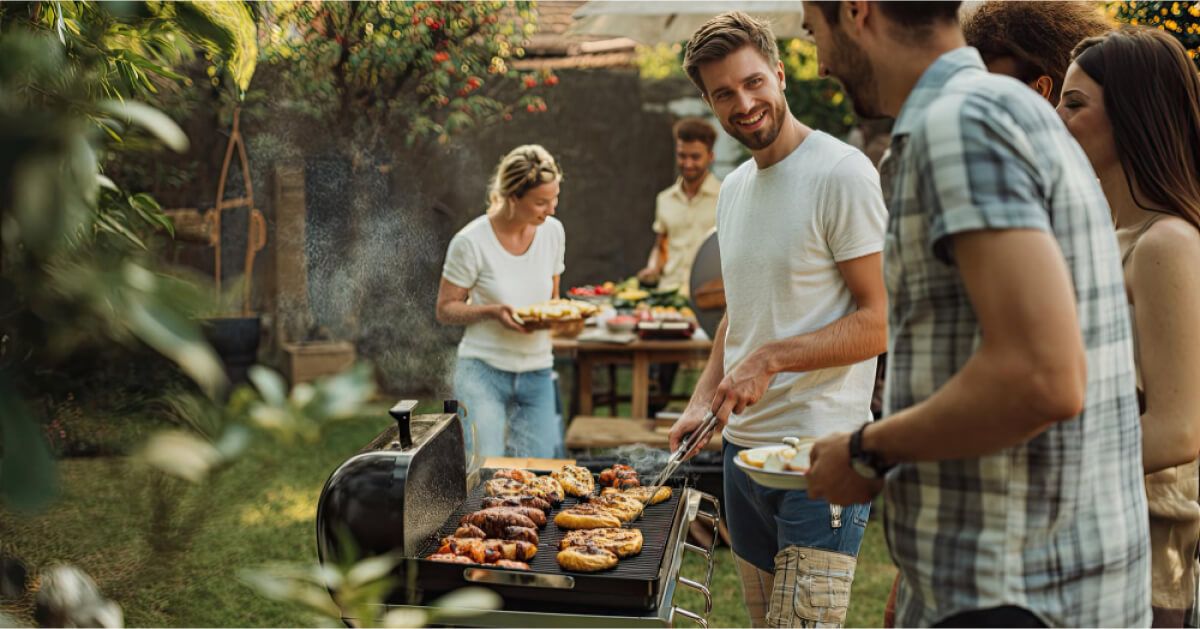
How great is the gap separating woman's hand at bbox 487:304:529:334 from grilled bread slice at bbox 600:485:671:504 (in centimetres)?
152

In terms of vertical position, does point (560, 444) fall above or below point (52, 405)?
below

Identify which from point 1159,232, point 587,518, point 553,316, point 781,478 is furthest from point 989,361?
point 553,316

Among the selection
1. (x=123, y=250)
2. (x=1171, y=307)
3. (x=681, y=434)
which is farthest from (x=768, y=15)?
(x=123, y=250)

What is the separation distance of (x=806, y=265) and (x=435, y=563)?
3.95 feet

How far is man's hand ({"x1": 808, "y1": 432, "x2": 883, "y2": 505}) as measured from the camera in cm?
143

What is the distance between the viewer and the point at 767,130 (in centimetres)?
260

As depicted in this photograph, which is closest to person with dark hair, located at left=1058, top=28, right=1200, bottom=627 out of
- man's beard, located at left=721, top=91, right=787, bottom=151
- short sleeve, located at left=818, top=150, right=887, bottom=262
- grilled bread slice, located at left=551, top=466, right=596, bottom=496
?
short sleeve, located at left=818, top=150, right=887, bottom=262

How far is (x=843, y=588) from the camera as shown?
2473 mm

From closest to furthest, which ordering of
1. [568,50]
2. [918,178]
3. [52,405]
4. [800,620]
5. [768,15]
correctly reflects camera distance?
[52,405]
[918,178]
[800,620]
[768,15]
[568,50]

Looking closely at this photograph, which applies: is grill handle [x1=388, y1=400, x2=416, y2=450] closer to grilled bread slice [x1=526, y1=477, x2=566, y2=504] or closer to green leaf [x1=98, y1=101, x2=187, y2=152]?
grilled bread slice [x1=526, y1=477, x2=566, y2=504]

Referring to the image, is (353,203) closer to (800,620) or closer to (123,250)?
(800,620)

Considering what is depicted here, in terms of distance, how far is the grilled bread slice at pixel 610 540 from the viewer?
245 cm

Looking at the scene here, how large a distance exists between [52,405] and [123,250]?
0.13 m

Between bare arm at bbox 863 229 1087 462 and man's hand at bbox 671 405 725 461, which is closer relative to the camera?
bare arm at bbox 863 229 1087 462
